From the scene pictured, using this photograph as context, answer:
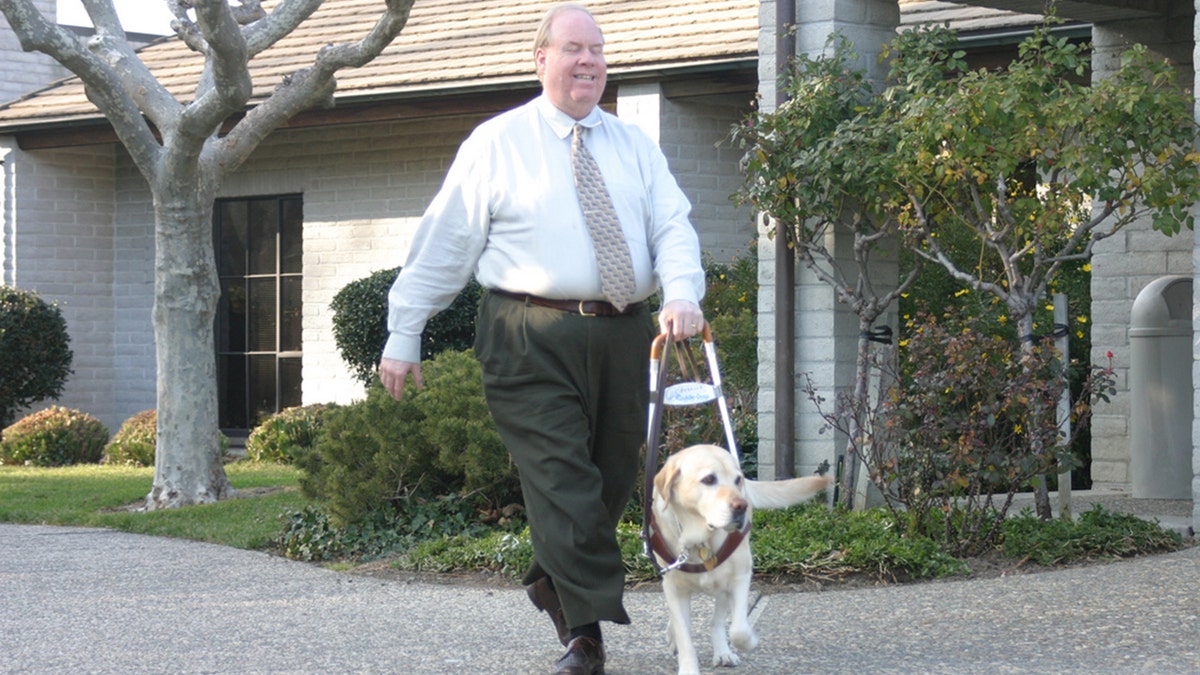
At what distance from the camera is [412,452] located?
28.6ft

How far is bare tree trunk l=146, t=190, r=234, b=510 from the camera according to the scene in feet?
36.2

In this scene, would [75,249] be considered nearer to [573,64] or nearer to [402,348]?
[402,348]

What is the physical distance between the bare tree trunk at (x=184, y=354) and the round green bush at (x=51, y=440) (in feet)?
15.5

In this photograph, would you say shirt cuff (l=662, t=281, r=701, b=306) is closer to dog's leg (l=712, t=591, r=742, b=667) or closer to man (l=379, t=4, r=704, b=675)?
man (l=379, t=4, r=704, b=675)

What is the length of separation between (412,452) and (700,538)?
13.1 feet

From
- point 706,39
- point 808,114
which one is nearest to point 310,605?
point 808,114

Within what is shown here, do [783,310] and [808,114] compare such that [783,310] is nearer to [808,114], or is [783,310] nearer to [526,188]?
[808,114]

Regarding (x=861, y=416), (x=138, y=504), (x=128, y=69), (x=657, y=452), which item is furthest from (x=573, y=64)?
(x=138, y=504)

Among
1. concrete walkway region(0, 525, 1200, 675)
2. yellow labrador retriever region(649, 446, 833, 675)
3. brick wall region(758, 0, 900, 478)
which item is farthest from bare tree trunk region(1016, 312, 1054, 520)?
yellow labrador retriever region(649, 446, 833, 675)

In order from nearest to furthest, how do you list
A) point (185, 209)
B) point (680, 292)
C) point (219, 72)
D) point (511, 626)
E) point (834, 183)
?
point (680, 292), point (511, 626), point (834, 183), point (219, 72), point (185, 209)

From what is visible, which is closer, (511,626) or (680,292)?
(680,292)

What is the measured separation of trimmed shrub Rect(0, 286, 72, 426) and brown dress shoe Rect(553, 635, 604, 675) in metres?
12.3

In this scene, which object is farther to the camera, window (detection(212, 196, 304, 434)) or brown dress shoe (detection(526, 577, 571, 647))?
window (detection(212, 196, 304, 434))

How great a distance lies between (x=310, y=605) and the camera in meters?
7.05
